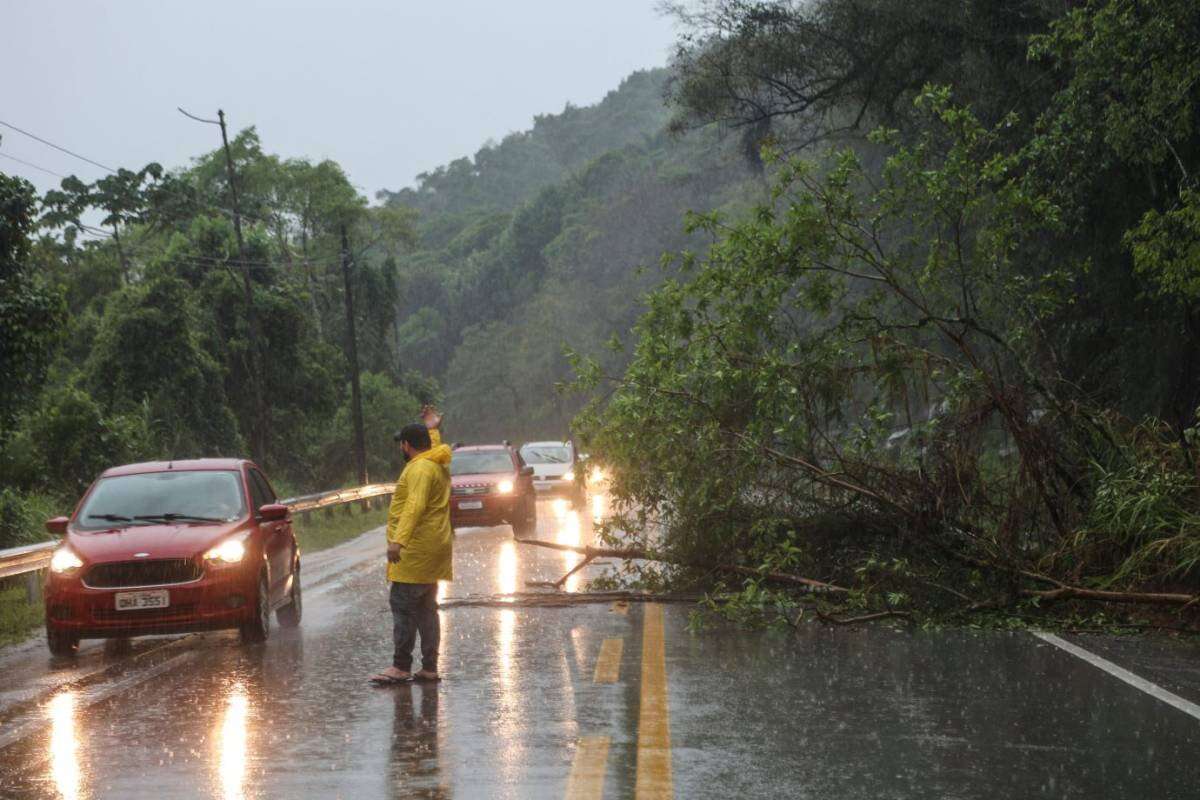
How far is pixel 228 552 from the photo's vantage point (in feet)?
40.2

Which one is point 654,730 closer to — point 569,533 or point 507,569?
point 507,569

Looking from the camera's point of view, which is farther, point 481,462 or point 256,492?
point 481,462

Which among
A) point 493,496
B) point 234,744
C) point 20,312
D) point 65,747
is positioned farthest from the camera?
point 493,496

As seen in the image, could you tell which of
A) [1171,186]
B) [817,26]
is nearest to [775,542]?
[1171,186]

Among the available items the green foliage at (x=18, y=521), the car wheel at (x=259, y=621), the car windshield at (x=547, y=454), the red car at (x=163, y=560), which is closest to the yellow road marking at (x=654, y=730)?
the car wheel at (x=259, y=621)

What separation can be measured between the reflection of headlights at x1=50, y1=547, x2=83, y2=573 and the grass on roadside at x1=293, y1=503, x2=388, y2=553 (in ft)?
40.7

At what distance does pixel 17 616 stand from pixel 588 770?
9904 millimetres

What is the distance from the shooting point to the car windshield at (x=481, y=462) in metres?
27.2

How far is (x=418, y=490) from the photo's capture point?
10.1 meters

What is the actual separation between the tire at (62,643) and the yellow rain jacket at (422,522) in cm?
328

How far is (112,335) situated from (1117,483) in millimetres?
31596

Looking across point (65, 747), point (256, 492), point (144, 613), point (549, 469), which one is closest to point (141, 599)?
point (144, 613)

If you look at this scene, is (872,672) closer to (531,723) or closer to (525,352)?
(531,723)

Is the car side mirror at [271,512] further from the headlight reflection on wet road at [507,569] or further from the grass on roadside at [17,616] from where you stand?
the headlight reflection on wet road at [507,569]
